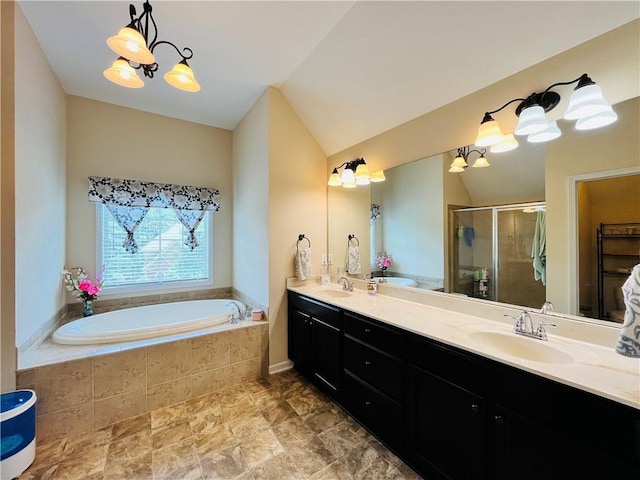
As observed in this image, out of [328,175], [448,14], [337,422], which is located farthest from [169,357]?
[448,14]

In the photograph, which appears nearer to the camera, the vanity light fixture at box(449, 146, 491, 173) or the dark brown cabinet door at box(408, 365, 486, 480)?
the dark brown cabinet door at box(408, 365, 486, 480)

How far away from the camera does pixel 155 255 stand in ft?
10.8

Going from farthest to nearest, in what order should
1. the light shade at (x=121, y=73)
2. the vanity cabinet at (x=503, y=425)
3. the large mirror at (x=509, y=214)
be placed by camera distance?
the light shade at (x=121, y=73) < the large mirror at (x=509, y=214) < the vanity cabinet at (x=503, y=425)

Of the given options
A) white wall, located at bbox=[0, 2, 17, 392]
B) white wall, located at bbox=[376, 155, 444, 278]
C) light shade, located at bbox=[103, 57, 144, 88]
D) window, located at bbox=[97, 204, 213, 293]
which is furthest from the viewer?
window, located at bbox=[97, 204, 213, 293]

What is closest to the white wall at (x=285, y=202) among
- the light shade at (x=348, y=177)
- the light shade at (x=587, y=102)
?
the light shade at (x=348, y=177)

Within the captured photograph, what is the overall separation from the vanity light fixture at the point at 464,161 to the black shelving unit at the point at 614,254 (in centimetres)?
74

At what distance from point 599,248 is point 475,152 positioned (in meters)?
0.90

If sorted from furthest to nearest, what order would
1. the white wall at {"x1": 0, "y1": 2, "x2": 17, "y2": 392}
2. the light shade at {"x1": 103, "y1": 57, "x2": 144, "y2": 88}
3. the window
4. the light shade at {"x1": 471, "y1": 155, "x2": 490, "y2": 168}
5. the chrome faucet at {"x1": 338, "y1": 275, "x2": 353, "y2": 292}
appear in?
the window
the chrome faucet at {"x1": 338, "y1": 275, "x2": 353, "y2": 292}
the light shade at {"x1": 471, "y1": 155, "x2": 490, "y2": 168}
the white wall at {"x1": 0, "y1": 2, "x2": 17, "y2": 392}
the light shade at {"x1": 103, "y1": 57, "x2": 144, "y2": 88}

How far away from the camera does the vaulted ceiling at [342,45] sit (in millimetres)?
1451

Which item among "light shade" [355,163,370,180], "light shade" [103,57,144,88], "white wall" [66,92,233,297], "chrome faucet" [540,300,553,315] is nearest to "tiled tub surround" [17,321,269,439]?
"white wall" [66,92,233,297]

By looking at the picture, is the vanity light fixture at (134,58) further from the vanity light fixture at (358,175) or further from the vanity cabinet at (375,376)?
the vanity cabinet at (375,376)

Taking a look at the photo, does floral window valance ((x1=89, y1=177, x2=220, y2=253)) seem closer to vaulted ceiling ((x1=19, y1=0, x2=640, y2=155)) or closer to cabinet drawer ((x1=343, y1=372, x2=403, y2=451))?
vaulted ceiling ((x1=19, y1=0, x2=640, y2=155))

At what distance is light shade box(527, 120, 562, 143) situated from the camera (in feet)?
4.68

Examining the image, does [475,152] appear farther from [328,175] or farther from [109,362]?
[109,362]
